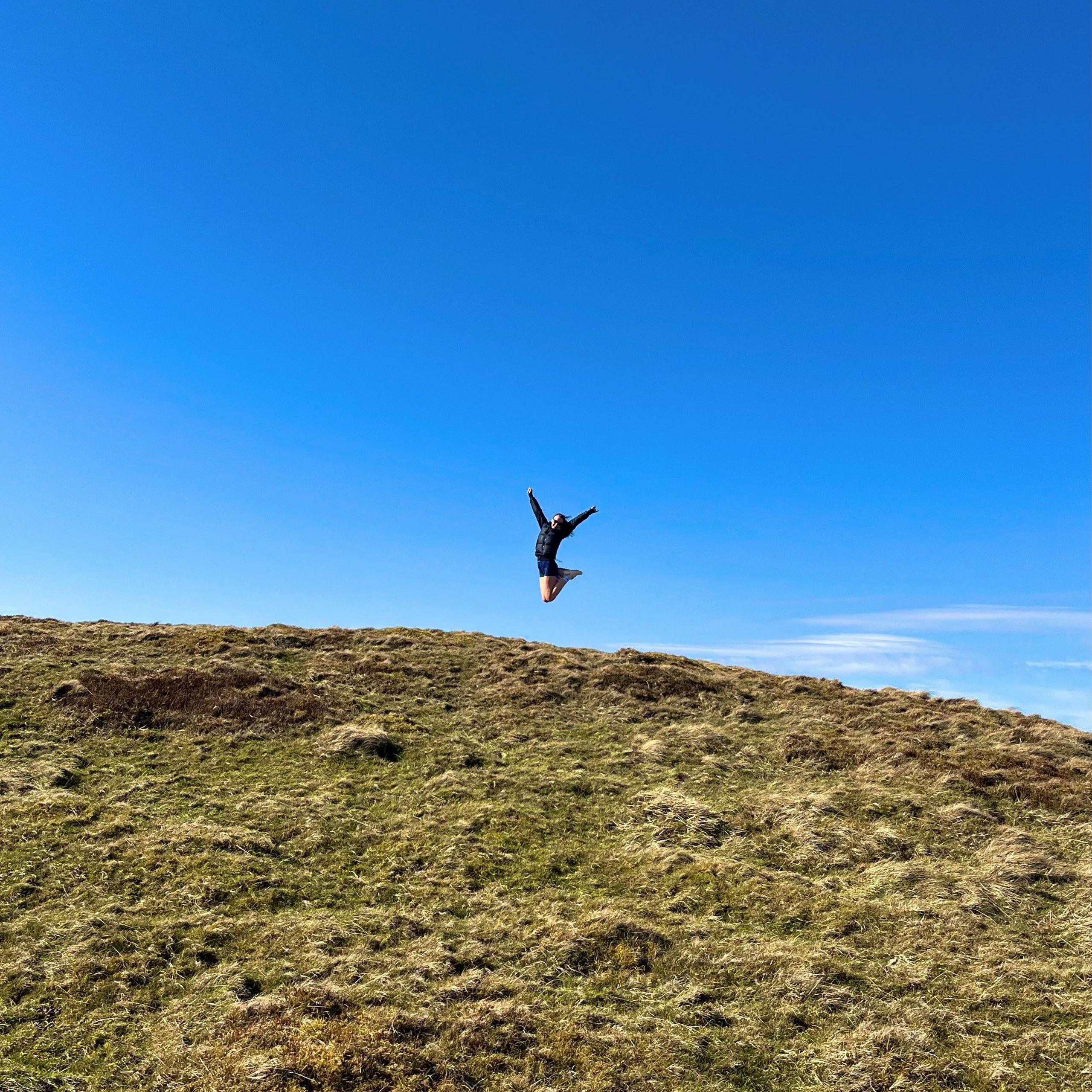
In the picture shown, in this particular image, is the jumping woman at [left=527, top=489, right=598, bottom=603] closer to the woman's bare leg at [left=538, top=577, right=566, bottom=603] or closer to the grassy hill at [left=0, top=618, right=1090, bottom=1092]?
the woman's bare leg at [left=538, top=577, right=566, bottom=603]

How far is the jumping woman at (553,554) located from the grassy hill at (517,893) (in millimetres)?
6244

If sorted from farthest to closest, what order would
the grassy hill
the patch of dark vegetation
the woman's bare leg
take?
1. the patch of dark vegetation
2. the woman's bare leg
3. the grassy hill

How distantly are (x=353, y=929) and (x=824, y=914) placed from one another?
9632mm

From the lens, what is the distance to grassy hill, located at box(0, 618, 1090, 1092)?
413 inches

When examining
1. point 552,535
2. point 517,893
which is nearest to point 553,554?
point 552,535

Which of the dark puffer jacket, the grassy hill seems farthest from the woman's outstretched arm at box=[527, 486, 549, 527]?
the grassy hill

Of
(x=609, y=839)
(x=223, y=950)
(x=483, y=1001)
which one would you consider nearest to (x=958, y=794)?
(x=609, y=839)

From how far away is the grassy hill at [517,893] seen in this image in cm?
1048

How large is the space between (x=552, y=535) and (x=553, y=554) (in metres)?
0.50

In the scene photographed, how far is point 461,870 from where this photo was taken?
53.1ft

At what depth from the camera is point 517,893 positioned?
15.4m

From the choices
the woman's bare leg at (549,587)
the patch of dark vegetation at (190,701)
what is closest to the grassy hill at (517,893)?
the patch of dark vegetation at (190,701)

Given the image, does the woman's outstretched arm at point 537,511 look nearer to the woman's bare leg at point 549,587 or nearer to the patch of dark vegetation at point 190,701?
the woman's bare leg at point 549,587

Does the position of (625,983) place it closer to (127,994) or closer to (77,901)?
(127,994)
